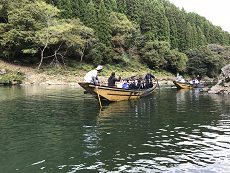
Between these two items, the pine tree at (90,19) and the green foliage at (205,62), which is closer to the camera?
the pine tree at (90,19)

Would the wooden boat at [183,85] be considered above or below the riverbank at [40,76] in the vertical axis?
below

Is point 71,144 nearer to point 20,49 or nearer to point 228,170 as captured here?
point 228,170

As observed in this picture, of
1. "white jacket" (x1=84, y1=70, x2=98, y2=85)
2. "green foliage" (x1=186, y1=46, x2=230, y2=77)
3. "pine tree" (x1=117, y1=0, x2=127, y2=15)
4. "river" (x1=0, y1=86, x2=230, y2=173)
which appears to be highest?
"pine tree" (x1=117, y1=0, x2=127, y2=15)

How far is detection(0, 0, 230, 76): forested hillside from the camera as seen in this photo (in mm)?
36750

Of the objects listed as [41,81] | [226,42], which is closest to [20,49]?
[41,81]

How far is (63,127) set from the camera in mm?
8250

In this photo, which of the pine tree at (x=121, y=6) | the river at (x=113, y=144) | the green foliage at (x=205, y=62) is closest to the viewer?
the river at (x=113, y=144)

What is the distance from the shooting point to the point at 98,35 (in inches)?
1976

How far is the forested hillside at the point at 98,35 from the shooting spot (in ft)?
121

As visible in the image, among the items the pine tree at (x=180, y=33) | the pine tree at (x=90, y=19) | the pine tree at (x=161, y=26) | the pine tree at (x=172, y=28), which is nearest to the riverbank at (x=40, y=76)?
the pine tree at (x=90, y=19)

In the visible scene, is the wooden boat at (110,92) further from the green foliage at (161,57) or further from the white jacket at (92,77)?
the green foliage at (161,57)

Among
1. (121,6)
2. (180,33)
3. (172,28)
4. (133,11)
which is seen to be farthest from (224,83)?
(180,33)

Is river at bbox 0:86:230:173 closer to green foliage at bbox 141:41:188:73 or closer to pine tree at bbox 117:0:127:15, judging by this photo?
green foliage at bbox 141:41:188:73

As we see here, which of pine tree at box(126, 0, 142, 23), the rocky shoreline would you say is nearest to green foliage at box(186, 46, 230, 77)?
pine tree at box(126, 0, 142, 23)
